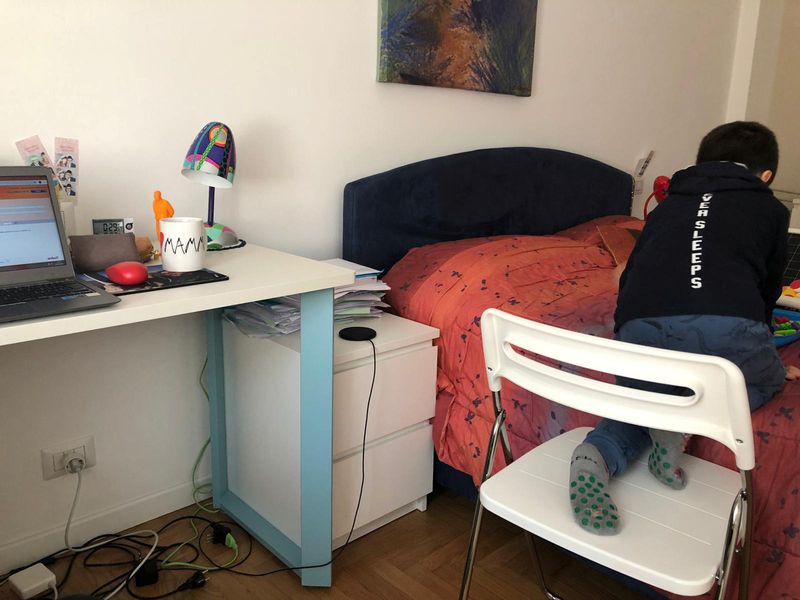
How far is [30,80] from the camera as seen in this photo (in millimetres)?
1466

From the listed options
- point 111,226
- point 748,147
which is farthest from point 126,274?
point 748,147

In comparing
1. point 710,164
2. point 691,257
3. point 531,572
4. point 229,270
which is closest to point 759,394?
point 691,257

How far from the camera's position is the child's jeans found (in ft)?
4.07

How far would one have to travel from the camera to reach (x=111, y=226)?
58.0 inches

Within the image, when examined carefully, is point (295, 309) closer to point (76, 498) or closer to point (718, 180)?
point (76, 498)

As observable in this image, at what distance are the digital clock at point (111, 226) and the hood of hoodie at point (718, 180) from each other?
1214 millimetres

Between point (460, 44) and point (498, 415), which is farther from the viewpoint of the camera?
point (460, 44)

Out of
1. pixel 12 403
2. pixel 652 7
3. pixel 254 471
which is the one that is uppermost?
pixel 652 7

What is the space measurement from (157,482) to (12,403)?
1.49 feet

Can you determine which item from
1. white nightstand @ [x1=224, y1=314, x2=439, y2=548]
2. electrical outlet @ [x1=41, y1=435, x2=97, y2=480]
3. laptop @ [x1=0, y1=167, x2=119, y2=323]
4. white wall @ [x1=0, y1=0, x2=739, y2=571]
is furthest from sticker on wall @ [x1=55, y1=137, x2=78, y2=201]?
electrical outlet @ [x1=41, y1=435, x2=97, y2=480]

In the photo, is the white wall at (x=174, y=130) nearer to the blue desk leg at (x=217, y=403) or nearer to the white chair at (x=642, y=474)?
the blue desk leg at (x=217, y=403)

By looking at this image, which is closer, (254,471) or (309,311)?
(309,311)

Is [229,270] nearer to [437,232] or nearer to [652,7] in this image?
[437,232]

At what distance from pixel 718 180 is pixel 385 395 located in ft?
2.97
